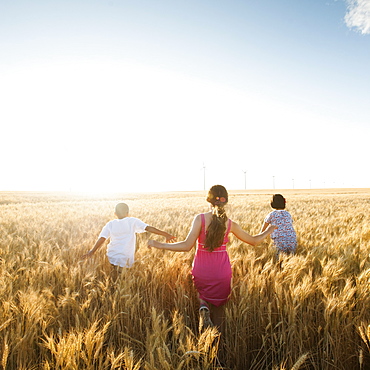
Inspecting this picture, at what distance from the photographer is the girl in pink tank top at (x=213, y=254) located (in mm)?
2639

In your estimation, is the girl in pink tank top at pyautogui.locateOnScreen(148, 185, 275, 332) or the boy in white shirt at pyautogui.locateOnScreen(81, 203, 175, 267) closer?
the girl in pink tank top at pyautogui.locateOnScreen(148, 185, 275, 332)

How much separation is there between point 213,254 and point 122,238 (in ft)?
4.98

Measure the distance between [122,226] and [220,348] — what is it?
7.11ft

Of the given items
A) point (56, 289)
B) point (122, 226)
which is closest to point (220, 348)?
point (56, 289)

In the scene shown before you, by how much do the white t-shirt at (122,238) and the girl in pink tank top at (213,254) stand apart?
3.12ft

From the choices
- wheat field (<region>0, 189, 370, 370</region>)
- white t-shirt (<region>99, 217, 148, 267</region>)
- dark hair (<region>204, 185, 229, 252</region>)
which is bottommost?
wheat field (<region>0, 189, 370, 370</region>)

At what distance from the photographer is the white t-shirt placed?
3613 mm

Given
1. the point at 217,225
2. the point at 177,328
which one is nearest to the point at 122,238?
the point at 217,225

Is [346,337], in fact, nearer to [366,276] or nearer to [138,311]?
[366,276]

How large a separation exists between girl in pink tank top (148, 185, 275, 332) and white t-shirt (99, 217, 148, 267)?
0.95m

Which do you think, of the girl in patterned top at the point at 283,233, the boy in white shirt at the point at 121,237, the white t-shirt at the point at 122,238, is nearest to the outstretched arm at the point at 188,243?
the boy in white shirt at the point at 121,237

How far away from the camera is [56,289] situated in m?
2.80

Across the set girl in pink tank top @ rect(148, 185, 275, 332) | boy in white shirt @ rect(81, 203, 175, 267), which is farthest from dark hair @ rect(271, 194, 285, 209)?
boy in white shirt @ rect(81, 203, 175, 267)

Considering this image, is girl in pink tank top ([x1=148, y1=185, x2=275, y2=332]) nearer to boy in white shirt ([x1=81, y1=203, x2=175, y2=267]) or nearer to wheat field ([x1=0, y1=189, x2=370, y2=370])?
wheat field ([x1=0, y1=189, x2=370, y2=370])
